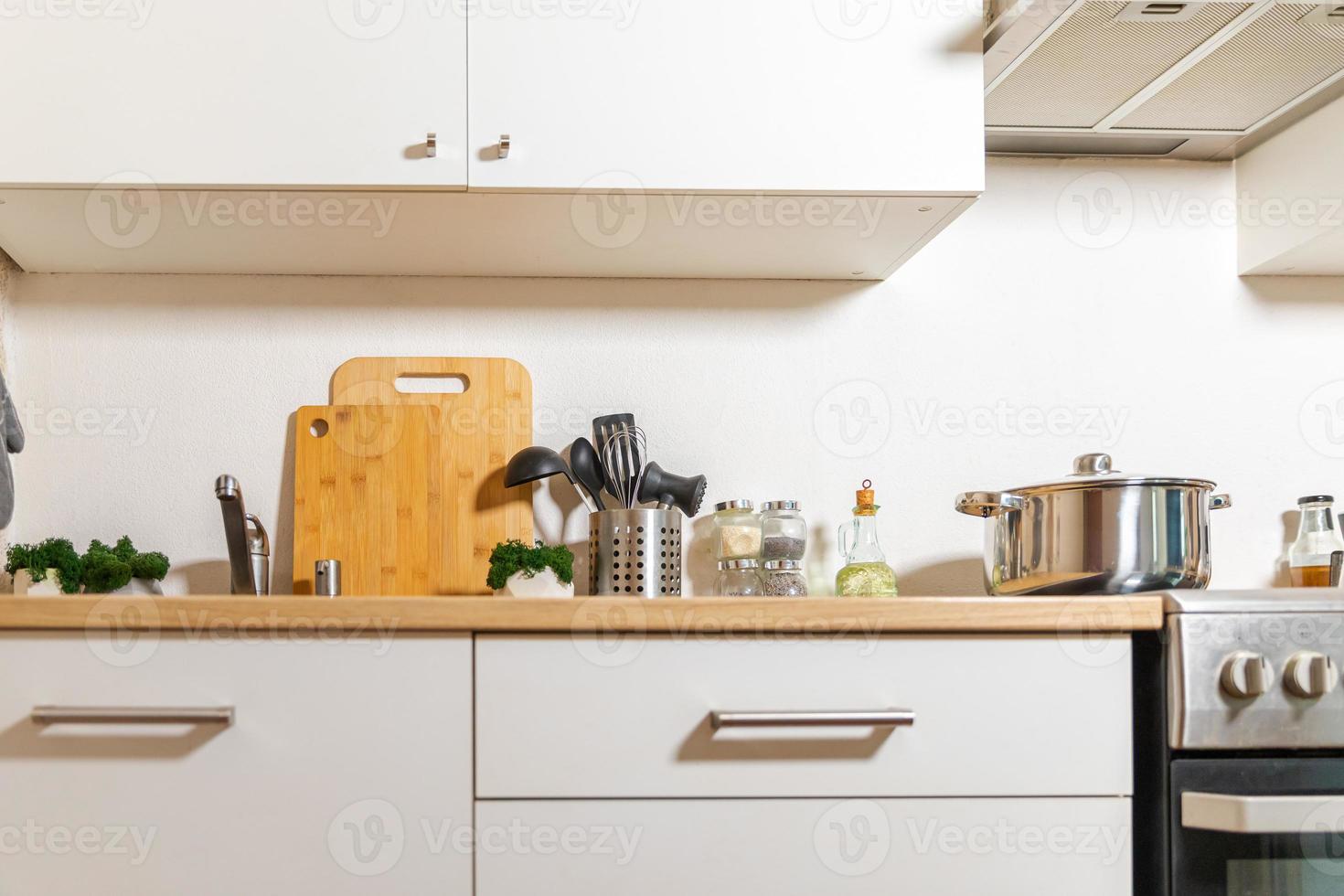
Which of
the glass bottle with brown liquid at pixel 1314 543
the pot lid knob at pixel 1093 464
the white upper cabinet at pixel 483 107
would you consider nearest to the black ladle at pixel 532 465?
the white upper cabinet at pixel 483 107

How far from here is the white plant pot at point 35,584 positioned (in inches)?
57.4

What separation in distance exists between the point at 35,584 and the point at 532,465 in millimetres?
699

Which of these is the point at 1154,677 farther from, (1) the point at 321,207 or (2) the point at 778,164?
(1) the point at 321,207

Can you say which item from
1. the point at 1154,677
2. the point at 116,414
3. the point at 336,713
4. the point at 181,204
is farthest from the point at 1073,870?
the point at 116,414

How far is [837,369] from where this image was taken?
1.75 m

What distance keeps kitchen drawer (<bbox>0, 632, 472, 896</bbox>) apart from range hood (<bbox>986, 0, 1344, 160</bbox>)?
1.14 meters

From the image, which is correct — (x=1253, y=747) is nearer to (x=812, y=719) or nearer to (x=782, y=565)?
(x=812, y=719)

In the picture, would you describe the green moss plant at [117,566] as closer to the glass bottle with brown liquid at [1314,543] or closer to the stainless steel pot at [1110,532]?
the stainless steel pot at [1110,532]

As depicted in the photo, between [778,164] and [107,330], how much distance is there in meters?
1.08

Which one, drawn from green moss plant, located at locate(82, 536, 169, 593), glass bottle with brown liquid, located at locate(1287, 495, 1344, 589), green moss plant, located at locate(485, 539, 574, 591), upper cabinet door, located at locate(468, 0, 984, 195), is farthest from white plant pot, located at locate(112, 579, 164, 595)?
glass bottle with brown liquid, located at locate(1287, 495, 1344, 589)

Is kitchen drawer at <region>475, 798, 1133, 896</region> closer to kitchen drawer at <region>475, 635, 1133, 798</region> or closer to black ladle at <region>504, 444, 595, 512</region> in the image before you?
kitchen drawer at <region>475, 635, 1133, 798</region>

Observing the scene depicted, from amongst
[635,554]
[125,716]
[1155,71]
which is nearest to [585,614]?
[635,554]

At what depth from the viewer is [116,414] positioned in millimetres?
1652

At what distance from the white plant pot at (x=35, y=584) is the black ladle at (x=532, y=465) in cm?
63
